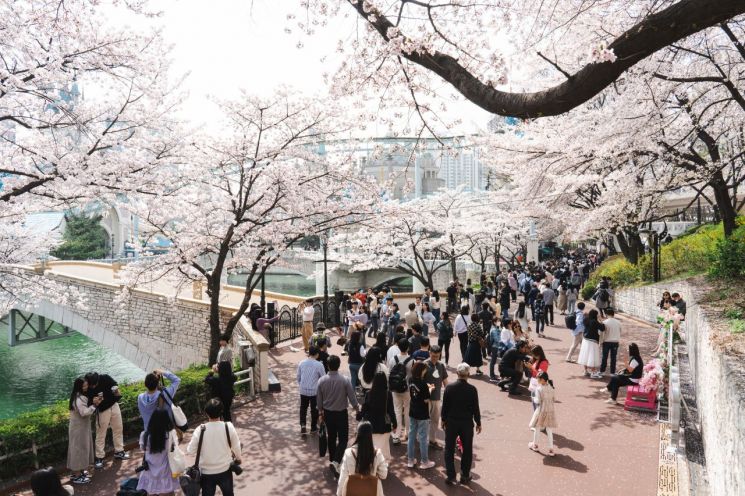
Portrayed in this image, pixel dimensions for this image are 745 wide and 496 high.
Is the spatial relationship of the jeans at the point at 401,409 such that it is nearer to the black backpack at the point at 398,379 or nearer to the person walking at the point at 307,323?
the black backpack at the point at 398,379

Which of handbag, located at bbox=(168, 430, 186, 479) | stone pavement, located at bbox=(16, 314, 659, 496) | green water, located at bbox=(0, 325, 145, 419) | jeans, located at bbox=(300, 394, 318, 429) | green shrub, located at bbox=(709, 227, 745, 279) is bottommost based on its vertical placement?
green water, located at bbox=(0, 325, 145, 419)

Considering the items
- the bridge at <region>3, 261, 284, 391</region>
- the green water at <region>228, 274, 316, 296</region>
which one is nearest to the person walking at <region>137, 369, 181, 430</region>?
the bridge at <region>3, 261, 284, 391</region>

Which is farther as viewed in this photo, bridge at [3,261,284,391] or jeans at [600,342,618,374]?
bridge at [3,261,284,391]

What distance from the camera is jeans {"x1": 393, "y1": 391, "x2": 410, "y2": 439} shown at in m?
7.88

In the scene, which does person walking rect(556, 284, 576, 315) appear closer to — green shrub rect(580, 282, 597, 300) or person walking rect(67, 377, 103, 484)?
green shrub rect(580, 282, 597, 300)

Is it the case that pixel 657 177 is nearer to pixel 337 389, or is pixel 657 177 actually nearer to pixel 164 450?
pixel 337 389

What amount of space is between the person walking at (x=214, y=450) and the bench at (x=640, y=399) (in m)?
7.14

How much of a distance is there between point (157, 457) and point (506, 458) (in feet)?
15.4

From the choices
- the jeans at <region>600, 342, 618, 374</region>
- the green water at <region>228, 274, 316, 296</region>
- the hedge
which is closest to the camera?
the hedge

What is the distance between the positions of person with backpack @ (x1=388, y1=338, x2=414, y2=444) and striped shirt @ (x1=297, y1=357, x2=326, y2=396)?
44.0 inches

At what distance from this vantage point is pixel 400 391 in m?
7.67

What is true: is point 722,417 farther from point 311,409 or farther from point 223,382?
point 223,382

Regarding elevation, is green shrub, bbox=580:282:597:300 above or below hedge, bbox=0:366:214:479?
above

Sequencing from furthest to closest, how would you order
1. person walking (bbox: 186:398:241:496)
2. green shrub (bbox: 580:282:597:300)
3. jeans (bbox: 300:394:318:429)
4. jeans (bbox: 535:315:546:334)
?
1. green shrub (bbox: 580:282:597:300)
2. jeans (bbox: 535:315:546:334)
3. jeans (bbox: 300:394:318:429)
4. person walking (bbox: 186:398:241:496)
